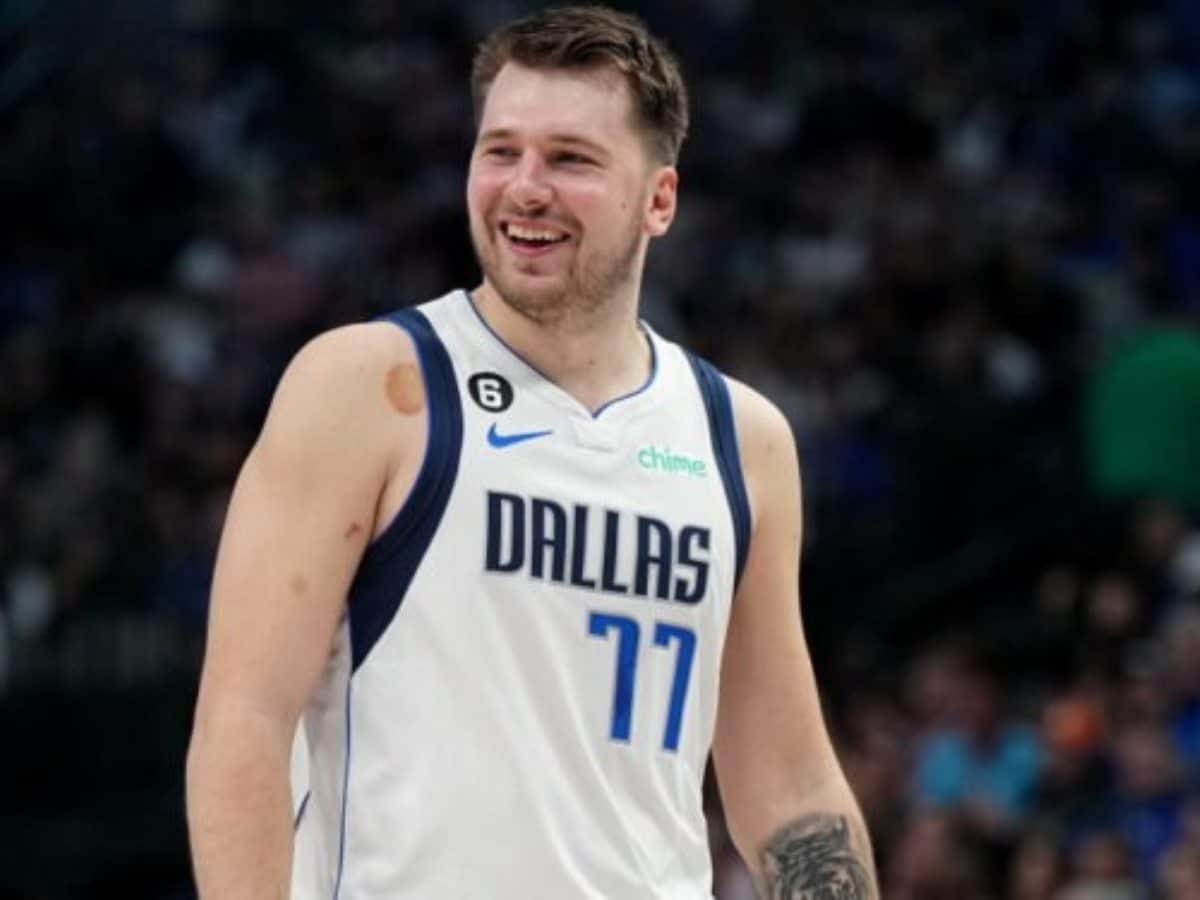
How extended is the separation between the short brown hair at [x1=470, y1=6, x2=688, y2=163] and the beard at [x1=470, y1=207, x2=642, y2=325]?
6.9 inches

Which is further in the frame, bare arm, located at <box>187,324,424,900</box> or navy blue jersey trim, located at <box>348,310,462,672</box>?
navy blue jersey trim, located at <box>348,310,462,672</box>

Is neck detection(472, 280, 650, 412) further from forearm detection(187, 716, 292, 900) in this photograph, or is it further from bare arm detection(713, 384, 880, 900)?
forearm detection(187, 716, 292, 900)

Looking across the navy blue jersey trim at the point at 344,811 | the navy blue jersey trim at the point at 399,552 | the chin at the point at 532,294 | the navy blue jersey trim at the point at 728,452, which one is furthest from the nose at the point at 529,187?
the navy blue jersey trim at the point at 344,811

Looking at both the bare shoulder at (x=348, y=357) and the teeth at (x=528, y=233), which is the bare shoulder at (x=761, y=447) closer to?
the teeth at (x=528, y=233)

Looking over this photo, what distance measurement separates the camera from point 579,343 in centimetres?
474

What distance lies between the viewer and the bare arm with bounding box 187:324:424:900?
4.21 m

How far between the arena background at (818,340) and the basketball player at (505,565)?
17.4ft

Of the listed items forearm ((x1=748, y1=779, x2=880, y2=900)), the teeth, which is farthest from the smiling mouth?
forearm ((x1=748, y1=779, x2=880, y2=900))

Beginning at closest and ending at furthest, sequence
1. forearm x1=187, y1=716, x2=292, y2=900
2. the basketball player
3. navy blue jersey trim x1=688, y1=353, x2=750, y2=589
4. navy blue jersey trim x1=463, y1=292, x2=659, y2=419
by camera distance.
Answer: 1. forearm x1=187, y1=716, x2=292, y2=900
2. the basketball player
3. navy blue jersey trim x1=463, y1=292, x2=659, y2=419
4. navy blue jersey trim x1=688, y1=353, x2=750, y2=589

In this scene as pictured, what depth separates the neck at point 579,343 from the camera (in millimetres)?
4691

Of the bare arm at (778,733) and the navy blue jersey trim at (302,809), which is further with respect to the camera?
the bare arm at (778,733)

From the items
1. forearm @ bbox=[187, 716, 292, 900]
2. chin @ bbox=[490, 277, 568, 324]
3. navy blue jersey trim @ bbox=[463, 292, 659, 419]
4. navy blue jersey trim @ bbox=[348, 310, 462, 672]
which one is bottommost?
forearm @ bbox=[187, 716, 292, 900]

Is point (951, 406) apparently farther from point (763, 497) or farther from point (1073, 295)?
point (763, 497)

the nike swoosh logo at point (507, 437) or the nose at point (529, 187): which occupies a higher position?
the nose at point (529, 187)
